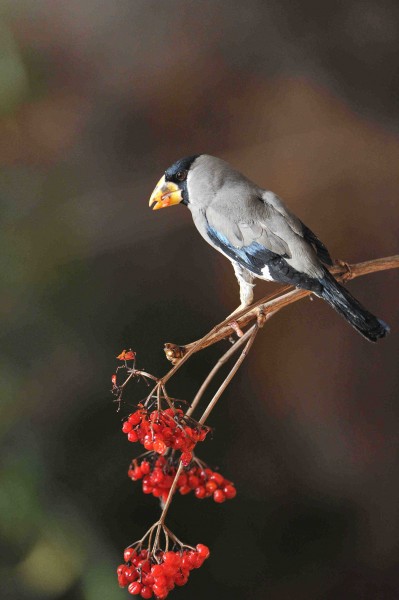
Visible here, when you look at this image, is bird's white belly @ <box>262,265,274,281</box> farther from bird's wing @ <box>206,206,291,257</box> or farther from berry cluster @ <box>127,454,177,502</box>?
berry cluster @ <box>127,454,177,502</box>

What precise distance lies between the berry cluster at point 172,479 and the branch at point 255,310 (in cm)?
17

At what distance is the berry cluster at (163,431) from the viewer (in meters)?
0.65

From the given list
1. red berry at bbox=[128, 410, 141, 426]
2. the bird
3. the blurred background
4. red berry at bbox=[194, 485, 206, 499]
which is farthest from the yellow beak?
the blurred background

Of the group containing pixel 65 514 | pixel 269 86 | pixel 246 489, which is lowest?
pixel 246 489

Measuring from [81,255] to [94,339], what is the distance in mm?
155

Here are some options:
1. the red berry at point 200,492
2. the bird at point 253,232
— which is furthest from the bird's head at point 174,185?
the red berry at point 200,492

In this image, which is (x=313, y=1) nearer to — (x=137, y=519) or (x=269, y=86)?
(x=269, y=86)

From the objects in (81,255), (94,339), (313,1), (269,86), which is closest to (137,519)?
(94,339)

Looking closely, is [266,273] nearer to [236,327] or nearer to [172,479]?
[236,327]

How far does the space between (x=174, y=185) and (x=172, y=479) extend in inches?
13.6

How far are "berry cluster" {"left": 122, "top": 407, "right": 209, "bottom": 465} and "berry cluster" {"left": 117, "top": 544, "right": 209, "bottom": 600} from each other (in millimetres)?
110

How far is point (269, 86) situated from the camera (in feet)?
4.11

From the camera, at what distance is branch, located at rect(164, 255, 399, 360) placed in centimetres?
68

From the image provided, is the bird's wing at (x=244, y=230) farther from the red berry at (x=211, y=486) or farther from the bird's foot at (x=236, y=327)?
the red berry at (x=211, y=486)
